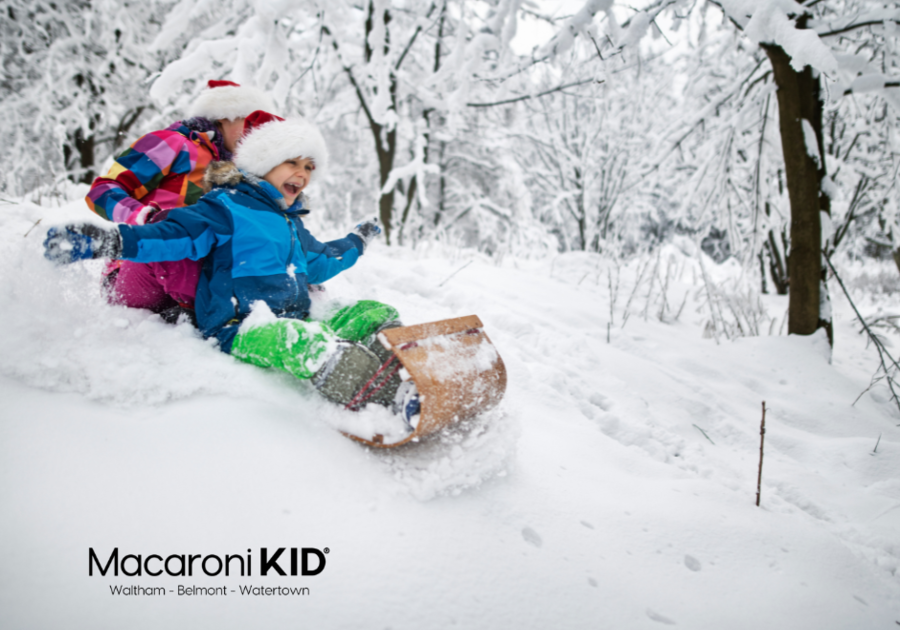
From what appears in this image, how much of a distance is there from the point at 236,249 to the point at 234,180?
0.88 ft

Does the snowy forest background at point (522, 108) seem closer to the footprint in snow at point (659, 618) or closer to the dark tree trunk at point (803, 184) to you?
the dark tree trunk at point (803, 184)

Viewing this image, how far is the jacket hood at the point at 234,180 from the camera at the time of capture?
61.6 inches

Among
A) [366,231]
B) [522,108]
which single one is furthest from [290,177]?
[522,108]

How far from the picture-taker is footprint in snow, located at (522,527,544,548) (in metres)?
1.06

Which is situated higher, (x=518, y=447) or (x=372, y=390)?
(x=372, y=390)

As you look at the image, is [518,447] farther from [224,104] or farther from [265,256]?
[224,104]

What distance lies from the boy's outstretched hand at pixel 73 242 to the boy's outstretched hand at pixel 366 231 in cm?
108

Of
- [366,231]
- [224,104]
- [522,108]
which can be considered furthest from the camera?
[522,108]

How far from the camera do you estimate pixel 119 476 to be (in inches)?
38.4

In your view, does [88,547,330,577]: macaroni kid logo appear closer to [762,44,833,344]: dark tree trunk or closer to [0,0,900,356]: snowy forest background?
[0,0,900,356]: snowy forest background

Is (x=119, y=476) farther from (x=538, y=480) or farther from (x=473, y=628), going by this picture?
(x=538, y=480)

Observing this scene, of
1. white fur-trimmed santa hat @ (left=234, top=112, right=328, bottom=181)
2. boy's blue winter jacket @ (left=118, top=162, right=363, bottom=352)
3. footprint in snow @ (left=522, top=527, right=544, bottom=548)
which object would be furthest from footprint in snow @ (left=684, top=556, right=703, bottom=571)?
white fur-trimmed santa hat @ (left=234, top=112, right=328, bottom=181)

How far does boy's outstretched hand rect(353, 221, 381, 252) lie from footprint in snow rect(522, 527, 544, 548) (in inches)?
58.3

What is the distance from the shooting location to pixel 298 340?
1297 mm
